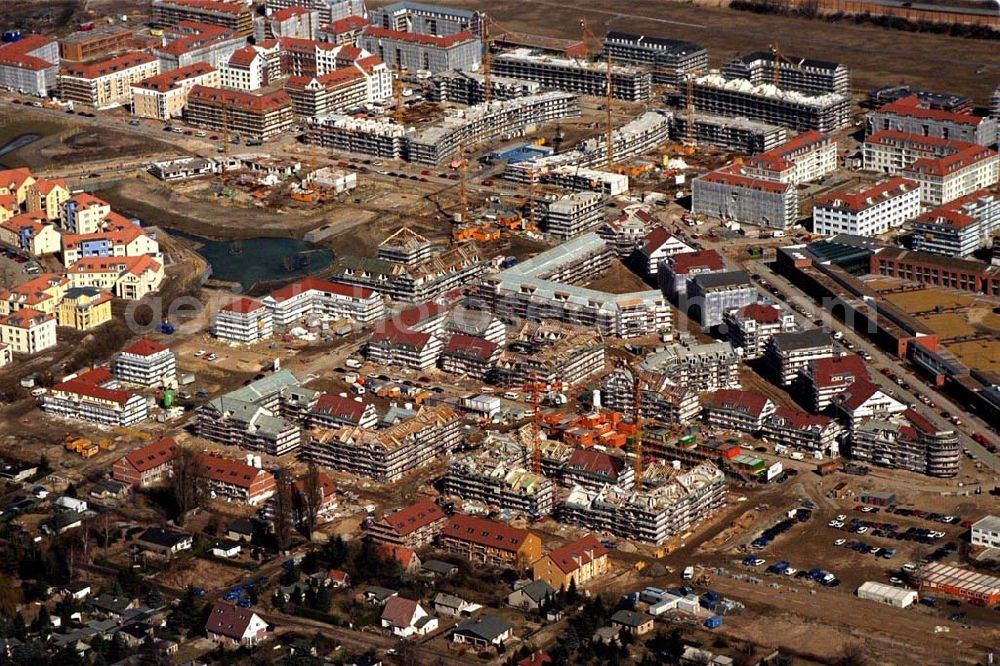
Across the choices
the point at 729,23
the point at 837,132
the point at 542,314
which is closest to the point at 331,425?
the point at 542,314

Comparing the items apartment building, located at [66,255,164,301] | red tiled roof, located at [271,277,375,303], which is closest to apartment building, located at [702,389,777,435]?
red tiled roof, located at [271,277,375,303]

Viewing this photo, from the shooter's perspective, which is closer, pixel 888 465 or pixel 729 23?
pixel 888 465

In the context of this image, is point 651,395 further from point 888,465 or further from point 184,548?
point 184,548

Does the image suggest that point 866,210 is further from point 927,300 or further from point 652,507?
point 652,507

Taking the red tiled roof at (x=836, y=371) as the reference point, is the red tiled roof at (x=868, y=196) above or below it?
above

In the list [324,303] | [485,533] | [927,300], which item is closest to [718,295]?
[927,300]

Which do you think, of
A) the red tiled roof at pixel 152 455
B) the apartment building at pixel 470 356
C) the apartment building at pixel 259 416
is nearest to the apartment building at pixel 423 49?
the apartment building at pixel 470 356

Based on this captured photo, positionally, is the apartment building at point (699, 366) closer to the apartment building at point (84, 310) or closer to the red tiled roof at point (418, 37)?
the apartment building at point (84, 310)
